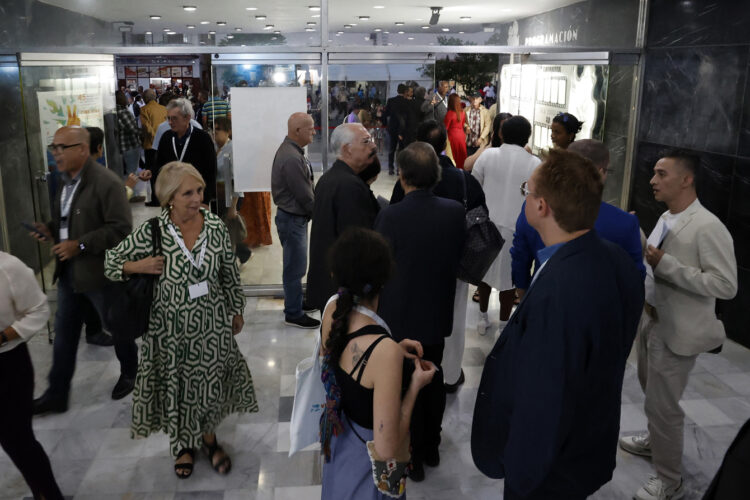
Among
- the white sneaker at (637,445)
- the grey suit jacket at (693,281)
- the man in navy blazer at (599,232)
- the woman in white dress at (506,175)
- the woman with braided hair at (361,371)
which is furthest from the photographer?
the woman in white dress at (506,175)

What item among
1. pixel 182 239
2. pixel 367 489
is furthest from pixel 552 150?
pixel 182 239

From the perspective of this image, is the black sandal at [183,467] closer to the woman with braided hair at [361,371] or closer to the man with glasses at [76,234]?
the man with glasses at [76,234]

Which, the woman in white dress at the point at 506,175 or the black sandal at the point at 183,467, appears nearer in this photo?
the black sandal at the point at 183,467

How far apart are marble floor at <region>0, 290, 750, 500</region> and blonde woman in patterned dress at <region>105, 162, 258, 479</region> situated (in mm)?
312

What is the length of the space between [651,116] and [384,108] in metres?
2.47

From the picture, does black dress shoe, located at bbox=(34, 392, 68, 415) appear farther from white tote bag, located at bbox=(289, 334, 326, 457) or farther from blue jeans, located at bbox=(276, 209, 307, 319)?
white tote bag, located at bbox=(289, 334, 326, 457)

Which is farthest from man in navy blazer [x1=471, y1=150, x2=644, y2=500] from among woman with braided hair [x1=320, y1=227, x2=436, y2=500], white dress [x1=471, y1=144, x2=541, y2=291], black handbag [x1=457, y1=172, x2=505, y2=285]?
white dress [x1=471, y1=144, x2=541, y2=291]

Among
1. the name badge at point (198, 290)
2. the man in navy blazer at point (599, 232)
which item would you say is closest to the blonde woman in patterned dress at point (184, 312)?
the name badge at point (198, 290)

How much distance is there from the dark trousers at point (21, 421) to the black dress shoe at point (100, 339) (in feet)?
7.66

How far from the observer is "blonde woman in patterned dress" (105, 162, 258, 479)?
3092 millimetres

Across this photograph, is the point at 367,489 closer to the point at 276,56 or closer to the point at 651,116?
the point at 276,56

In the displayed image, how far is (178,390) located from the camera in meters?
3.23

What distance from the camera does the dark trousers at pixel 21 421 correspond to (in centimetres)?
270

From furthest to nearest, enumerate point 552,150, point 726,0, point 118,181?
point 726,0 → point 118,181 → point 552,150
